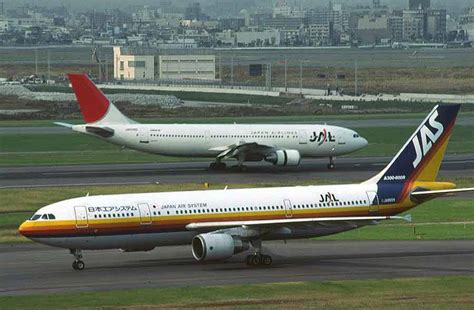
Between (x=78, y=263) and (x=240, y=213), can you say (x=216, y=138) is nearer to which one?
(x=240, y=213)

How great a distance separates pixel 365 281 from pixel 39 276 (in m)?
13.2

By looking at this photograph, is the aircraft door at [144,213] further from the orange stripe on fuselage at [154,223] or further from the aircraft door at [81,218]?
the aircraft door at [81,218]

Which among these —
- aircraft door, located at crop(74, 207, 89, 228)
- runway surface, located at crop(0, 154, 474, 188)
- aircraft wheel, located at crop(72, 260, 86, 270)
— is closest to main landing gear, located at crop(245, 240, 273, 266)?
aircraft wheel, located at crop(72, 260, 86, 270)

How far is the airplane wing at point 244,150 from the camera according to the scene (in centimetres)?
9506

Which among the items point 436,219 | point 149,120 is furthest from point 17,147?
point 436,219

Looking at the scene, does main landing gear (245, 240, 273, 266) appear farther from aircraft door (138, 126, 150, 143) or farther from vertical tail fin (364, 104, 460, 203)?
aircraft door (138, 126, 150, 143)

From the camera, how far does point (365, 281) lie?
48.4 meters

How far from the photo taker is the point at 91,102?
9338 cm

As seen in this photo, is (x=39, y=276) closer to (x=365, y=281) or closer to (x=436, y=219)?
(x=365, y=281)

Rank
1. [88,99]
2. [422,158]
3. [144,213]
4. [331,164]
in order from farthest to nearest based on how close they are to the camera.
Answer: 1. [331,164]
2. [88,99]
3. [422,158]
4. [144,213]

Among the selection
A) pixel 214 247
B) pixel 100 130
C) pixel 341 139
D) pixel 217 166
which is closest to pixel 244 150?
pixel 217 166

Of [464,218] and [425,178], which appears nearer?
[425,178]

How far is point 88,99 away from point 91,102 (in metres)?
0.32

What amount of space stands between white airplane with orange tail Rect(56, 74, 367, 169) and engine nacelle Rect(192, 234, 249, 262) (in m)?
43.8
